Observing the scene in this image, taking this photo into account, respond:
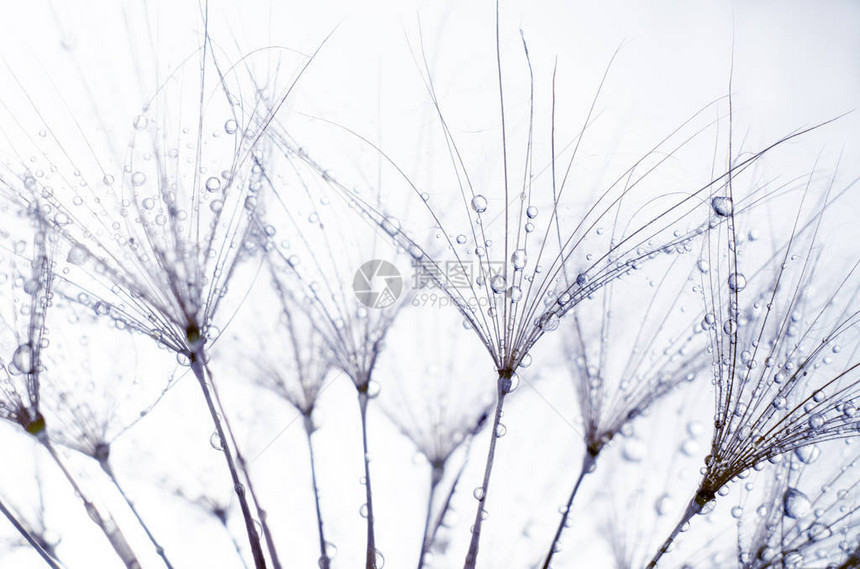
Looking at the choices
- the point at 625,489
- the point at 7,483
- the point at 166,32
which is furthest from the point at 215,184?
the point at 625,489

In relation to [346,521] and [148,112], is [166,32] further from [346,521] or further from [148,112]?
[346,521]

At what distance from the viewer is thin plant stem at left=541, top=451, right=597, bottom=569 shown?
2.63 ft

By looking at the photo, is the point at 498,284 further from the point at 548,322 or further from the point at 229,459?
the point at 229,459

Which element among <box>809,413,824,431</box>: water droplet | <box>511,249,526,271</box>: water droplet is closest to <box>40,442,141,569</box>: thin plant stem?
<box>511,249,526,271</box>: water droplet

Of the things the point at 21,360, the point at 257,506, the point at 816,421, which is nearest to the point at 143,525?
the point at 257,506

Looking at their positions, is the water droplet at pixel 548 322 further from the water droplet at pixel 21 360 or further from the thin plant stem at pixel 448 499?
the water droplet at pixel 21 360

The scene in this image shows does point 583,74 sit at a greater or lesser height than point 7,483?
greater

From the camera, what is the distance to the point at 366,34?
98cm

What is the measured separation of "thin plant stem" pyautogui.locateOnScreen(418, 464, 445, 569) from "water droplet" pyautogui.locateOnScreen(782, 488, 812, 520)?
56 centimetres

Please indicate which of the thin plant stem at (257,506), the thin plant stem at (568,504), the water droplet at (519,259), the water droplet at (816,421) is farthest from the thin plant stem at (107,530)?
the water droplet at (816,421)

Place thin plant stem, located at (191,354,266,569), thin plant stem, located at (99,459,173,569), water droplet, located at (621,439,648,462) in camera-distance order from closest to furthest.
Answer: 1. thin plant stem, located at (191,354,266,569)
2. thin plant stem, located at (99,459,173,569)
3. water droplet, located at (621,439,648,462)

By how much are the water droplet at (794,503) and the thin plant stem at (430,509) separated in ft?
1.85

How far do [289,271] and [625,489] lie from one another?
74 centimetres

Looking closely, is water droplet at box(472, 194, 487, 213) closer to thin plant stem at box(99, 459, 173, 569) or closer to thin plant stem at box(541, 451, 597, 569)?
thin plant stem at box(541, 451, 597, 569)
